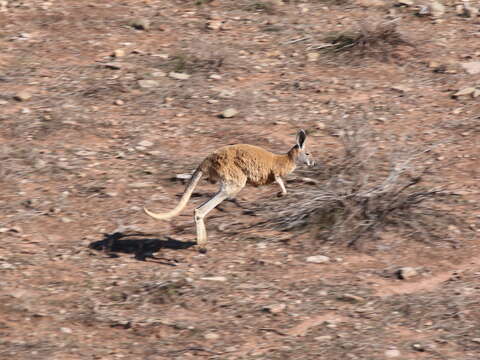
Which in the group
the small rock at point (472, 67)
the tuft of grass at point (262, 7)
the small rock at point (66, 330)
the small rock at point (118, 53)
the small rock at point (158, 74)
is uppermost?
the tuft of grass at point (262, 7)

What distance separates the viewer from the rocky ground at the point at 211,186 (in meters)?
7.66

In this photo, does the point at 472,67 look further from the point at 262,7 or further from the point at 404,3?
the point at 262,7

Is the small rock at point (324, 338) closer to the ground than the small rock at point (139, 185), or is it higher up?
closer to the ground

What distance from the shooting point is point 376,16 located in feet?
42.4

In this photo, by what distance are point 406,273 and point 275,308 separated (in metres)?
1.16

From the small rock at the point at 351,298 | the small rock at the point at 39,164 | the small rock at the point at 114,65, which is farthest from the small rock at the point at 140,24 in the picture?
the small rock at the point at 351,298

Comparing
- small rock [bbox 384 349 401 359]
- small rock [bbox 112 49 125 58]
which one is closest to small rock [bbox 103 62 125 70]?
small rock [bbox 112 49 125 58]

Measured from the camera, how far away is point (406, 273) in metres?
8.24

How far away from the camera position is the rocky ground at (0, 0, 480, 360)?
7664 millimetres

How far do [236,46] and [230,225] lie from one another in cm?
378

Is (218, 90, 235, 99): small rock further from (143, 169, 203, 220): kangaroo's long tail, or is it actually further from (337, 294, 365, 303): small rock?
(337, 294, 365, 303): small rock

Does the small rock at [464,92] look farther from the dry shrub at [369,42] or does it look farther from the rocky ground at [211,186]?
the dry shrub at [369,42]

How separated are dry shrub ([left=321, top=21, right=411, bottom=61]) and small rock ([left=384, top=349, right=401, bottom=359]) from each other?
5.28 metres

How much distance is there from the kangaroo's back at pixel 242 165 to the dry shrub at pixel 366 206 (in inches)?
16.5
